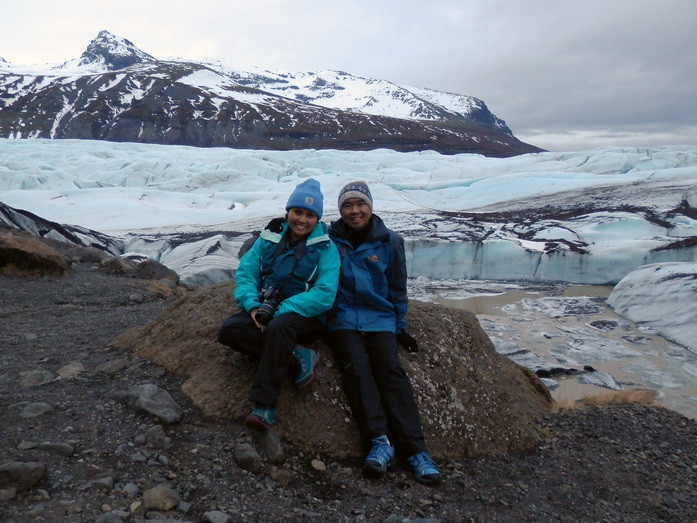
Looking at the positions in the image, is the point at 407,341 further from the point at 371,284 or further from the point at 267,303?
the point at 267,303

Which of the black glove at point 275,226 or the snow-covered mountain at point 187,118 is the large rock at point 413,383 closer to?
the black glove at point 275,226

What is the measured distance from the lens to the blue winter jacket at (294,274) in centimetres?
286

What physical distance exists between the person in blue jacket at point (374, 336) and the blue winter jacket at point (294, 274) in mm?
198

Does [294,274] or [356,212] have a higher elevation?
[356,212]

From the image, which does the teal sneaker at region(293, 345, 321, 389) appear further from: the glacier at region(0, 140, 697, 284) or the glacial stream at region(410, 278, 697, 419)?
the glacier at region(0, 140, 697, 284)

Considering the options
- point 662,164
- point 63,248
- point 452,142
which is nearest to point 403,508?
point 63,248

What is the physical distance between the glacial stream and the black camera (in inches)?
144

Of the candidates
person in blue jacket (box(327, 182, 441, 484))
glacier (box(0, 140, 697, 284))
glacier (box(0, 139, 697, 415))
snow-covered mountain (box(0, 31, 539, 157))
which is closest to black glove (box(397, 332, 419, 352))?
person in blue jacket (box(327, 182, 441, 484))

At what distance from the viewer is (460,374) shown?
3.62 meters

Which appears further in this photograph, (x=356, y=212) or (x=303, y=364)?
(x=356, y=212)

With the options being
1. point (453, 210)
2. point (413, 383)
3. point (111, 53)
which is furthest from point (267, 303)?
point (111, 53)

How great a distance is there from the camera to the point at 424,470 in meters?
2.63

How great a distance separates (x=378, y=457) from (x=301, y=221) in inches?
57.1

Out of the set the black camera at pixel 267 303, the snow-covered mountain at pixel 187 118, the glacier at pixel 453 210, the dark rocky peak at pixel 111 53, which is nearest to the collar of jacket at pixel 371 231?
the black camera at pixel 267 303
